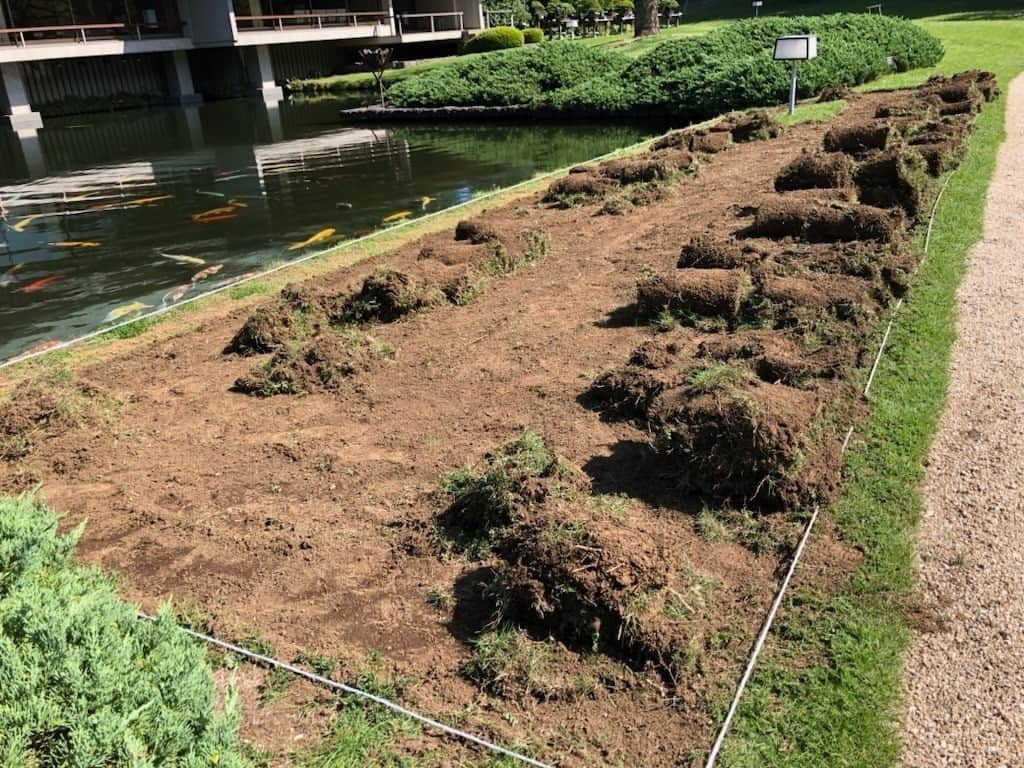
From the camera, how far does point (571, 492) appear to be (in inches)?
199

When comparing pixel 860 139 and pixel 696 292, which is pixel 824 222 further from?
pixel 860 139

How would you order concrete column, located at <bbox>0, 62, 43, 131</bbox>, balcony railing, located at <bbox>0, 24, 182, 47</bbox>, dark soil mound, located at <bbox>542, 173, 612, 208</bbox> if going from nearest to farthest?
dark soil mound, located at <bbox>542, 173, 612, 208</bbox>
concrete column, located at <bbox>0, 62, 43, 131</bbox>
balcony railing, located at <bbox>0, 24, 182, 47</bbox>

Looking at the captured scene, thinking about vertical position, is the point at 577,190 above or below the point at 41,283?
above

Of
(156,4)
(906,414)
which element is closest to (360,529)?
(906,414)

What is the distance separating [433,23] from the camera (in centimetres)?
4947

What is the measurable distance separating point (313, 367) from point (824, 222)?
19.3 feet

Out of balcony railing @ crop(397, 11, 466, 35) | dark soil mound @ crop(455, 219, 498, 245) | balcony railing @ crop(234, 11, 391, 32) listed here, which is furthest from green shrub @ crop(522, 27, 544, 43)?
dark soil mound @ crop(455, 219, 498, 245)

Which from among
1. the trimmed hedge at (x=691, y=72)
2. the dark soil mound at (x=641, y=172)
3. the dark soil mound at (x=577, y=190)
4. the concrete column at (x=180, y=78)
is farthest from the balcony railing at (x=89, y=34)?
the dark soil mound at (x=641, y=172)

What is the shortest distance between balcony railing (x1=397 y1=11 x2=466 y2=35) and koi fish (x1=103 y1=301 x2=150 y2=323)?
43.2 m

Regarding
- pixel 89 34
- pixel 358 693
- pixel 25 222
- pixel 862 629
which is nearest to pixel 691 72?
pixel 25 222

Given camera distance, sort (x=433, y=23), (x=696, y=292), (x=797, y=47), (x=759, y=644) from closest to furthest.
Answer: (x=759, y=644)
(x=696, y=292)
(x=797, y=47)
(x=433, y=23)

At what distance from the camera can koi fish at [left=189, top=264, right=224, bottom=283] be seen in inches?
468

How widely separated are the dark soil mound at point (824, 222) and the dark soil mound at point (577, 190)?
387cm

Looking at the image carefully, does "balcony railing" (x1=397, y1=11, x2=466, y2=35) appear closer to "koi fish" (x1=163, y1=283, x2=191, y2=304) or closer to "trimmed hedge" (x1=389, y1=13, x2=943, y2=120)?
"trimmed hedge" (x1=389, y1=13, x2=943, y2=120)
